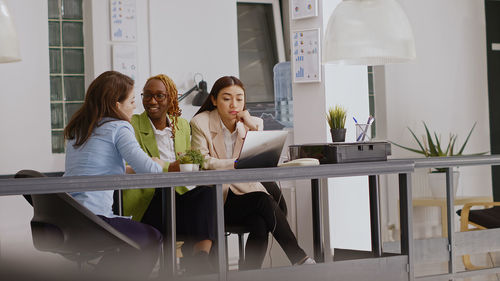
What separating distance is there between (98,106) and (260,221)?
3.38 ft

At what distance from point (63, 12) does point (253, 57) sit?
2.10 m

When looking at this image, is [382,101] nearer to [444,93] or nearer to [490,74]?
[444,93]

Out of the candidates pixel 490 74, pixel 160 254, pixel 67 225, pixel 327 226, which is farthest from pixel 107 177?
pixel 490 74

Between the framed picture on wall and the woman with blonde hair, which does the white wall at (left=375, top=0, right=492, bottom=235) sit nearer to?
the framed picture on wall

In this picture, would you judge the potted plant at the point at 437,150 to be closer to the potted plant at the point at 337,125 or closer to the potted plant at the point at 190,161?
the potted plant at the point at 337,125

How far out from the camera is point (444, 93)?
260 inches

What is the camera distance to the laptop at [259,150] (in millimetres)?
2609

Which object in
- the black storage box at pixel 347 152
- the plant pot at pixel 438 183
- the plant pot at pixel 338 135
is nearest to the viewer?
the black storage box at pixel 347 152

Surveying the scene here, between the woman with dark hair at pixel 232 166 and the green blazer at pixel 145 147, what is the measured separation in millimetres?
84

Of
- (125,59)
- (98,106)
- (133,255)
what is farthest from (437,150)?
(133,255)

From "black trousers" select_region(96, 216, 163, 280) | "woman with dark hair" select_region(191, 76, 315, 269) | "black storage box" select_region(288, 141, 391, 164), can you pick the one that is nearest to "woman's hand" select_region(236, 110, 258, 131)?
"woman with dark hair" select_region(191, 76, 315, 269)

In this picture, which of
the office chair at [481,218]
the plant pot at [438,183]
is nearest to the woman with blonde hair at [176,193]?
the office chair at [481,218]

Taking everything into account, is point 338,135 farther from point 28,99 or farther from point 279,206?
point 28,99

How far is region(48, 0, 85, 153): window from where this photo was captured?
5.10 metres
